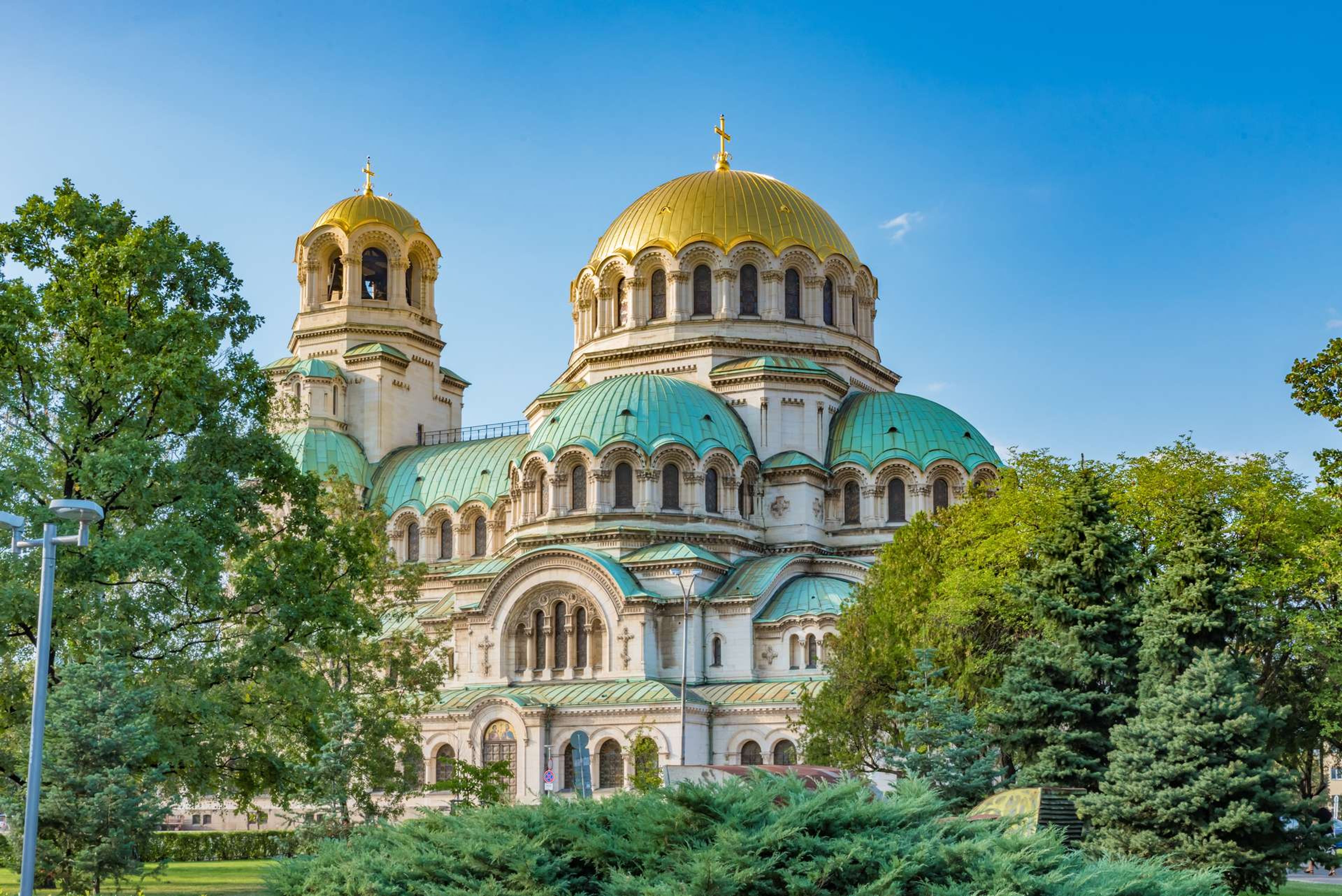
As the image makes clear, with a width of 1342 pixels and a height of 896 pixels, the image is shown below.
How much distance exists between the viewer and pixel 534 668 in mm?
49125

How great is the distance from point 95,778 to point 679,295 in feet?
121

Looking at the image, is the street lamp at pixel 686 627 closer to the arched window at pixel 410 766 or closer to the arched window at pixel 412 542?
the arched window at pixel 410 766

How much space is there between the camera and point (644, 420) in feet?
164

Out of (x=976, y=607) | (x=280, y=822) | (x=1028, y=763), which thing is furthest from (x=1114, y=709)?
(x=280, y=822)

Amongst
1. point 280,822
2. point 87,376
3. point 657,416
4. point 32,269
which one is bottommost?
point 280,822

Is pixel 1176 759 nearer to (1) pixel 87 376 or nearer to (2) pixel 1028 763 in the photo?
(2) pixel 1028 763

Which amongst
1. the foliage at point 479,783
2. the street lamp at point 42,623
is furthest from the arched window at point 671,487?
the street lamp at point 42,623

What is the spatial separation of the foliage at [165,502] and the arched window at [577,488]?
83.7 ft

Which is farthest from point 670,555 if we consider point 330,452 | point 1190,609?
point 1190,609

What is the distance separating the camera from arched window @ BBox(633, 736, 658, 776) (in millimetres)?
42812

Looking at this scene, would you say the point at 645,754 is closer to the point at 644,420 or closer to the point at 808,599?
the point at 808,599

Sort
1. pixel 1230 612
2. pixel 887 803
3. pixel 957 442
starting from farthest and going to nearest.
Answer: pixel 957 442 → pixel 1230 612 → pixel 887 803

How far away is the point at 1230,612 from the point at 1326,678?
7.46 m

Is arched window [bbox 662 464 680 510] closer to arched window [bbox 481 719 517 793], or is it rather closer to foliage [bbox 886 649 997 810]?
arched window [bbox 481 719 517 793]
